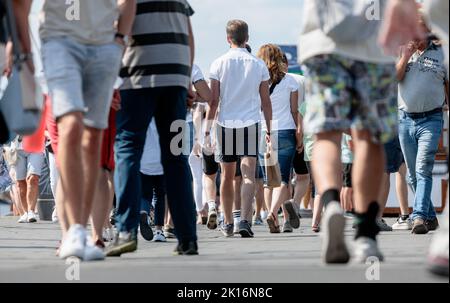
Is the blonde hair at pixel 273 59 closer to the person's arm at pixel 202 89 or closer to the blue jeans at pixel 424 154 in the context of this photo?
the person's arm at pixel 202 89

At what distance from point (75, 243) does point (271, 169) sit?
660cm

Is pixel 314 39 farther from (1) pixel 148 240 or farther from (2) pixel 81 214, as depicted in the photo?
(1) pixel 148 240

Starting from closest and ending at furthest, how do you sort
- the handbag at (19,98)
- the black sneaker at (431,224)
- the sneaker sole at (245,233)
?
the handbag at (19,98), the sneaker sole at (245,233), the black sneaker at (431,224)

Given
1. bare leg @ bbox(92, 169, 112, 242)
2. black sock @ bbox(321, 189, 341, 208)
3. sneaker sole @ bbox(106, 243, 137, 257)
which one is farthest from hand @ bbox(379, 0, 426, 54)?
bare leg @ bbox(92, 169, 112, 242)

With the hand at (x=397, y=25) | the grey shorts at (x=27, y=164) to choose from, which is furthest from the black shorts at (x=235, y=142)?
the hand at (x=397, y=25)

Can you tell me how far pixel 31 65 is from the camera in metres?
6.69

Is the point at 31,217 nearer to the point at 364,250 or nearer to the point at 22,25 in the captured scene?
the point at 22,25

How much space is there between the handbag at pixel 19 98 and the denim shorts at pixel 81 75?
23 cm

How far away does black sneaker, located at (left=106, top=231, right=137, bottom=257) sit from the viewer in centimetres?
772

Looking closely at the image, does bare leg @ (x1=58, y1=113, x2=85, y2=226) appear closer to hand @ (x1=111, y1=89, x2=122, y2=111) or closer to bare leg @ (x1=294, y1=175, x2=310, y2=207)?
hand @ (x1=111, y1=89, x2=122, y2=111)

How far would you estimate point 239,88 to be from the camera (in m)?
12.0

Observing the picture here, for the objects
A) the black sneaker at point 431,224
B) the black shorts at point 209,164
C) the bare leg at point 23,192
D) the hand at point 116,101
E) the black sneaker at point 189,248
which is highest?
the hand at point 116,101

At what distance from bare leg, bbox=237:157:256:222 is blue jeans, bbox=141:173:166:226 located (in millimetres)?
955

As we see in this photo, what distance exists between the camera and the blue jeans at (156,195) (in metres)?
11.4
